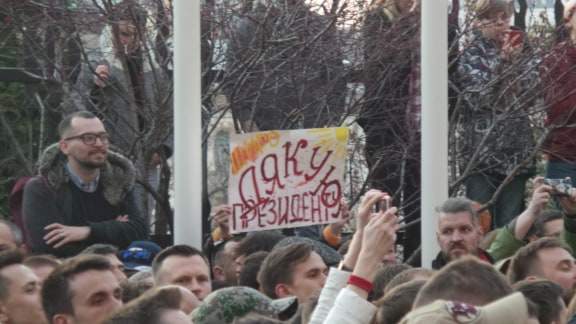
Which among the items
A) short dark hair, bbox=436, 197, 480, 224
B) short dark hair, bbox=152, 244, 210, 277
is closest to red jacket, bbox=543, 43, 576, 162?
short dark hair, bbox=436, 197, 480, 224

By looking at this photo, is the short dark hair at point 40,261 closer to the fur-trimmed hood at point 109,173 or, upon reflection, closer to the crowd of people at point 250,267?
the crowd of people at point 250,267

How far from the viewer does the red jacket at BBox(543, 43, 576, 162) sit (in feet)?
40.0

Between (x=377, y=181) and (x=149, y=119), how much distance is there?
1.75 meters

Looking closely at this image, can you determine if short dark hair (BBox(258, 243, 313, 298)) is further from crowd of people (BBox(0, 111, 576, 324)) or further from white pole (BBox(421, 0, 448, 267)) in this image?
white pole (BBox(421, 0, 448, 267))

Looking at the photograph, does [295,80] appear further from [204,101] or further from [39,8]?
[39,8]

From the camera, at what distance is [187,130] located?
1029cm

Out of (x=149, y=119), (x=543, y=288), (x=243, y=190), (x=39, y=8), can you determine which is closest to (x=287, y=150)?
(x=243, y=190)

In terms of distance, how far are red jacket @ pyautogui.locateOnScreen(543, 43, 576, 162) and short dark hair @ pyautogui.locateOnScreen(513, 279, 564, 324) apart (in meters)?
3.93

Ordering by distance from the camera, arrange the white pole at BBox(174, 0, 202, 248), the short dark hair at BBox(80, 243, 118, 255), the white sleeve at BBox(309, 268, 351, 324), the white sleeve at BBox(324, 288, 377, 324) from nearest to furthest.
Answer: the white sleeve at BBox(324, 288, 377, 324), the white sleeve at BBox(309, 268, 351, 324), the short dark hair at BBox(80, 243, 118, 255), the white pole at BBox(174, 0, 202, 248)

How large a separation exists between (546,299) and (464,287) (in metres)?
1.88

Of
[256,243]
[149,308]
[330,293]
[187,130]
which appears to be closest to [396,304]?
[330,293]

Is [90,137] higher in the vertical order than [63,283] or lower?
higher

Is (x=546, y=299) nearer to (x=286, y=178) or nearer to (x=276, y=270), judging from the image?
(x=276, y=270)

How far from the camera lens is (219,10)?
1179 cm
